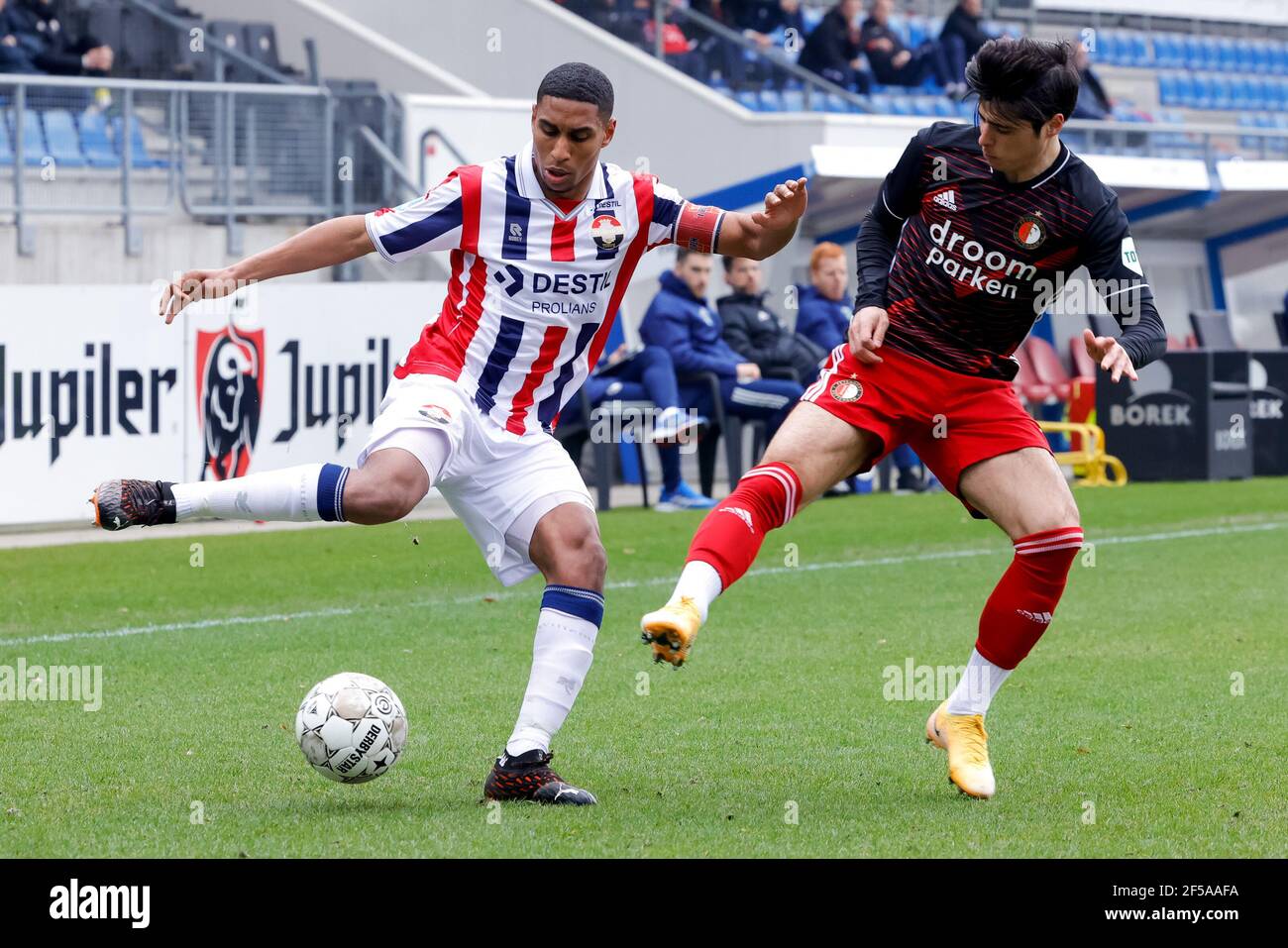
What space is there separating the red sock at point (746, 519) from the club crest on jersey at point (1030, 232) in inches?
36.2

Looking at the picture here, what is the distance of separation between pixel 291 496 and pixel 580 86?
1.37 m

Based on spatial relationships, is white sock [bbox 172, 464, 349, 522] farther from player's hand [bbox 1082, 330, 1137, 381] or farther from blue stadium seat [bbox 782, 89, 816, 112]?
blue stadium seat [bbox 782, 89, 816, 112]

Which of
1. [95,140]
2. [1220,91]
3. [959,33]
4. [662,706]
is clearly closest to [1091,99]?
[959,33]

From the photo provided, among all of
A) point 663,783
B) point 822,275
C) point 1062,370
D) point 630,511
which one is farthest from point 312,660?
point 1062,370

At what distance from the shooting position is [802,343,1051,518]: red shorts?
16.9ft

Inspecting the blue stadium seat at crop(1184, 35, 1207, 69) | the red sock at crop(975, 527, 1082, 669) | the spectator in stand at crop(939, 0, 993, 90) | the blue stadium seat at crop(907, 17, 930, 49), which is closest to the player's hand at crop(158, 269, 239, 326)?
the red sock at crop(975, 527, 1082, 669)

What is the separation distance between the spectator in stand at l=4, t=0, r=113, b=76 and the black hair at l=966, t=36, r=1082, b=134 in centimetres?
1337

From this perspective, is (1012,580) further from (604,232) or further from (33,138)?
(33,138)

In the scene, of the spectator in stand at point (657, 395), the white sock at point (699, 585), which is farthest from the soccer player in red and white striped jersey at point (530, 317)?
the spectator in stand at point (657, 395)

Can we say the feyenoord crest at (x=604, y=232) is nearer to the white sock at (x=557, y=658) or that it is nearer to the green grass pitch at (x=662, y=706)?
the white sock at (x=557, y=658)

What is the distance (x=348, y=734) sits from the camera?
16.0 feet

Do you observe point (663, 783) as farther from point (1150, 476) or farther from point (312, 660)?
point (1150, 476)

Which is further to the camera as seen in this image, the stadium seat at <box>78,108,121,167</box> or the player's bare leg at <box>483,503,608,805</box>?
the stadium seat at <box>78,108,121,167</box>

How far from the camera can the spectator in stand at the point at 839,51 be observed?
22.0 meters
